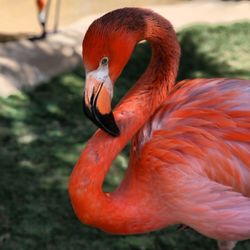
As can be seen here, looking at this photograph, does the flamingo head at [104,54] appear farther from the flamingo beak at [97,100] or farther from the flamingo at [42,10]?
the flamingo at [42,10]

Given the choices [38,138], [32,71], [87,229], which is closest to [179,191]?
[87,229]

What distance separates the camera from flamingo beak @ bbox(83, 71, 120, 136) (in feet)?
6.47

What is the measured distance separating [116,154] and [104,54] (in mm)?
515

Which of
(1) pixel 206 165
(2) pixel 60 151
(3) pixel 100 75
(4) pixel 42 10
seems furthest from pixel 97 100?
(4) pixel 42 10

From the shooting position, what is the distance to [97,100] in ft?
6.52

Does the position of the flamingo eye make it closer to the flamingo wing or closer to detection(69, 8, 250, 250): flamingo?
detection(69, 8, 250, 250): flamingo

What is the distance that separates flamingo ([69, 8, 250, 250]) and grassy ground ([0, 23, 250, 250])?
640mm

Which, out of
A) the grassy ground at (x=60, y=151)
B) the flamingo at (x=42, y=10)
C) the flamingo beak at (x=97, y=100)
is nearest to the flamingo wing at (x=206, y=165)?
the flamingo beak at (x=97, y=100)

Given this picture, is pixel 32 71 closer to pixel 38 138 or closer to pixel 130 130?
pixel 38 138

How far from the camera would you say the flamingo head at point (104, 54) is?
6.21 feet

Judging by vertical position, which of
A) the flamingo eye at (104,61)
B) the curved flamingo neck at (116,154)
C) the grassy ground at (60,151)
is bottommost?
the grassy ground at (60,151)

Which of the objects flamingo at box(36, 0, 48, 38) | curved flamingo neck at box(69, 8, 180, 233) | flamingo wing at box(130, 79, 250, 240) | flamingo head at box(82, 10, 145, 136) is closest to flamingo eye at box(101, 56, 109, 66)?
flamingo head at box(82, 10, 145, 136)

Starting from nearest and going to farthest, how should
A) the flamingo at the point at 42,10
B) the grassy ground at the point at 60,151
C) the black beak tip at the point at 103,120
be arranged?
the black beak tip at the point at 103,120 < the grassy ground at the point at 60,151 < the flamingo at the point at 42,10

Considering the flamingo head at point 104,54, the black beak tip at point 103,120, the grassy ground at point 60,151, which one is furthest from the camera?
the grassy ground at point 60,151
